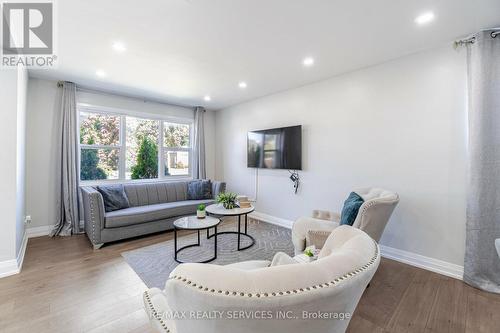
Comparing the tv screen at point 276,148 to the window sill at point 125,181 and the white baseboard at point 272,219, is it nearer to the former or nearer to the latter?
the white baseboard at point 272,219

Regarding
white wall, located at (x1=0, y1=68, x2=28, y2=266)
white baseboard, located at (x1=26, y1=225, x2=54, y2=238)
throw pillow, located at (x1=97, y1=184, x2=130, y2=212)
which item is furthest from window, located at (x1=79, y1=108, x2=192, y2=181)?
white wall, located at (x1=0, y1=68, x2=28, y2=266)

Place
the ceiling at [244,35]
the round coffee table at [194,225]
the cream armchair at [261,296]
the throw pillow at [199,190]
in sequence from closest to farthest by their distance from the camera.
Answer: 1. the cream armchair at [261,296]
2. the ceiling at [244,35]
3. the round coffee table at [194,225]
4. the throw pillow at [199,190]

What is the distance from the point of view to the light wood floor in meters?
1.72

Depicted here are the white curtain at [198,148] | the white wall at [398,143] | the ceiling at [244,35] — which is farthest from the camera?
the white curtain at [198,148]

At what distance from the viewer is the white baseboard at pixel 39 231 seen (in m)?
3.51

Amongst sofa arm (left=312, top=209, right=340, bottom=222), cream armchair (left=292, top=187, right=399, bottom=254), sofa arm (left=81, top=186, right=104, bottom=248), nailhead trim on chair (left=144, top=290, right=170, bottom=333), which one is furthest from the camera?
sofa arm (left=81, top=186, right=104, bottom=248)

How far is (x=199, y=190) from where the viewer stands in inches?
181

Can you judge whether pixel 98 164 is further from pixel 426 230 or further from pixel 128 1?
pixel 426 230

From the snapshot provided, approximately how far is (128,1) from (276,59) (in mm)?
1710

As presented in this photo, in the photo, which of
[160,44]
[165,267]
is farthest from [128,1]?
[165,267]

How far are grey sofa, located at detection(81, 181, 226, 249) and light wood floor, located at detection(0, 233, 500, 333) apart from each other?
0.50 metres

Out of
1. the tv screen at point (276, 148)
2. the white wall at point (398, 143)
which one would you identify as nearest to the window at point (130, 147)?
the tv screen at point (276, 148)

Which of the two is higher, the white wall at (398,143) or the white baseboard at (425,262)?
the white wall at (398,143)

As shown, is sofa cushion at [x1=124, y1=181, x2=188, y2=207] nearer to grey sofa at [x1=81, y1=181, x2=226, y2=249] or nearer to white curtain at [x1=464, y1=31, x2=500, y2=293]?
grey sofa at [x1=81, y1=181, x2=226, y2=249]
